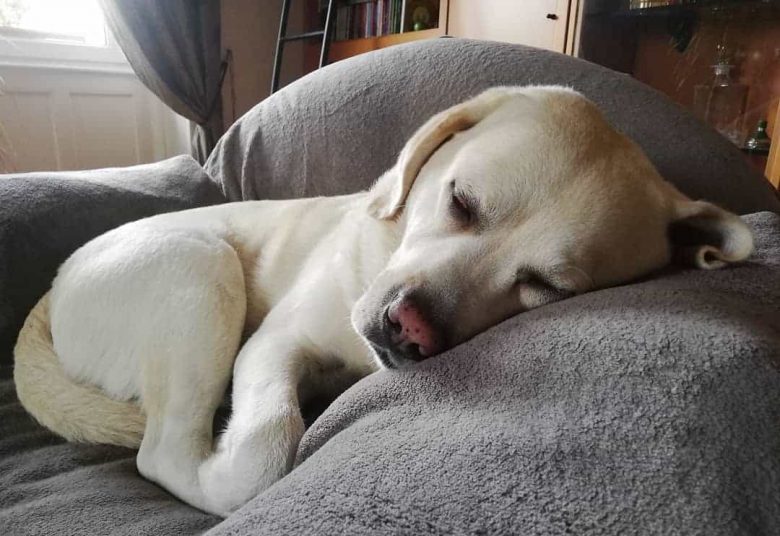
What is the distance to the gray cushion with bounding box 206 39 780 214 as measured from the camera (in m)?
1.29

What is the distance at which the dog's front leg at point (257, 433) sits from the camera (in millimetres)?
957

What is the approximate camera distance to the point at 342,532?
549 millimetres

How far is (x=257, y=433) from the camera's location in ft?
3.22

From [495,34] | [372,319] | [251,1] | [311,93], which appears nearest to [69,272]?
[372,319]

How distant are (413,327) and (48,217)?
118 centimetres

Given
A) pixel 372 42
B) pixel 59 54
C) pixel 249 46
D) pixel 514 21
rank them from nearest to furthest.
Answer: pixel 514 21, pixel 59 54, pixel 372 42, pixel 249 46

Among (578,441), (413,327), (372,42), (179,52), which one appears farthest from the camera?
(372,42)

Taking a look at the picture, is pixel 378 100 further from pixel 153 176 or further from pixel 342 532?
pixel 342 532

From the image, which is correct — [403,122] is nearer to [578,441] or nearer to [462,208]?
[462,208]

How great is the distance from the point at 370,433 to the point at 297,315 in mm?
585

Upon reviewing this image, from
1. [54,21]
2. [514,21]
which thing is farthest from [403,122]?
[54,21]

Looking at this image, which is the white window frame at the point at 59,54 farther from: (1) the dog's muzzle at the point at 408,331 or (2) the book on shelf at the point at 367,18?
(1) the dog's muzzle at the point at 408,331

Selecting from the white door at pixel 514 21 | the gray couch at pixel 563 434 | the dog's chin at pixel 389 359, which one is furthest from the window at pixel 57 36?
the dog's chin at pixel 389 359

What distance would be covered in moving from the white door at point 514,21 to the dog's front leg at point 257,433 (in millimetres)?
2430
